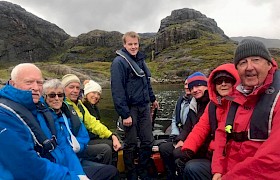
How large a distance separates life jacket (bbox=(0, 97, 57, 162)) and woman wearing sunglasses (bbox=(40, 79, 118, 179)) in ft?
1.08

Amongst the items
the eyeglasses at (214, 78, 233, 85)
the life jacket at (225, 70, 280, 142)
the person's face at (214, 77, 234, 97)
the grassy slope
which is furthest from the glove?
the grassy slope

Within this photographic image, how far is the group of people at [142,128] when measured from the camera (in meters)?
2.97

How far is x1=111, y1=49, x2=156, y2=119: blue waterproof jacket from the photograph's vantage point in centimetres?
558

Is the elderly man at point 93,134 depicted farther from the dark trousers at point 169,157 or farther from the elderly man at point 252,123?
the elderly man at point 252,123

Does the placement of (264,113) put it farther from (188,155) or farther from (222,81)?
(188,155)

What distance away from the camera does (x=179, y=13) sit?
6560 inches

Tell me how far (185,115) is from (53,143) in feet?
9.54

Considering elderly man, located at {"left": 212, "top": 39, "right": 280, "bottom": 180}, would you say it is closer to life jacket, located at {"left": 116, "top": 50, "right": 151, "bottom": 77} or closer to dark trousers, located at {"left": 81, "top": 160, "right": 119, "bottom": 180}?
dark trousers, located at {"left": 81, "top": 160, "right": 119, "bottom": 180}

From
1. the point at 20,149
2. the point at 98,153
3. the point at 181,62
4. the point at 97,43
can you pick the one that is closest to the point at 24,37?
the point at 97,43

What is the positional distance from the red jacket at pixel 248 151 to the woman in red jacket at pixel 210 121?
0.35m

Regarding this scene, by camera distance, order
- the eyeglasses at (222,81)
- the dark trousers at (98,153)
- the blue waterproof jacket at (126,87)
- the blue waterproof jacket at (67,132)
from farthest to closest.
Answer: the blue waterproof jacket at (126,87)
the dark trousers at (98,153)
the eyeglasses at (222,81)
the blue waterproof jacket at (67,132)

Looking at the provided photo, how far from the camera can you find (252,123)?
128 inches

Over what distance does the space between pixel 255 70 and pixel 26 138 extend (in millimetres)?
2682

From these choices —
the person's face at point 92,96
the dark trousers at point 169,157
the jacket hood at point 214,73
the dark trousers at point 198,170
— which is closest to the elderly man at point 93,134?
the person's face at point 92,96
